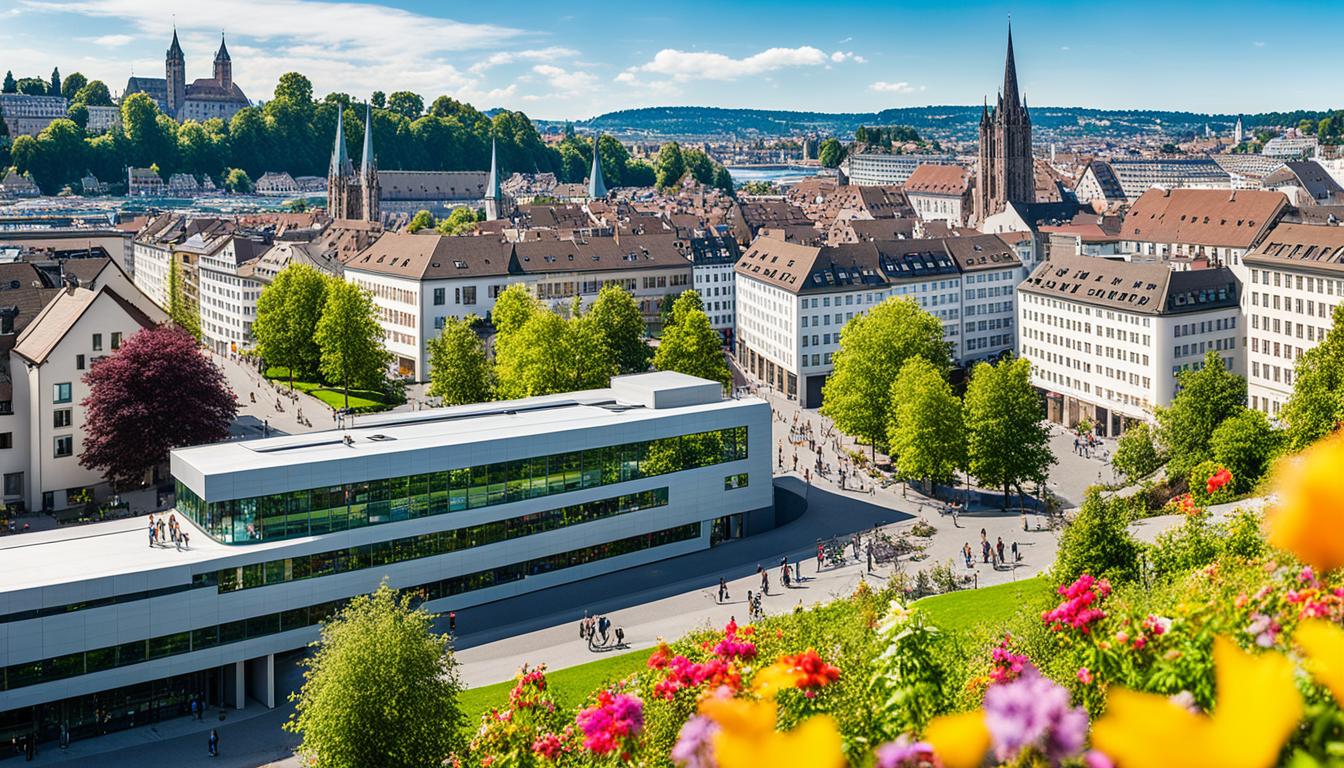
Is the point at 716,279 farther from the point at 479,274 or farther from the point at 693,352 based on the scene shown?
the point at 693,352

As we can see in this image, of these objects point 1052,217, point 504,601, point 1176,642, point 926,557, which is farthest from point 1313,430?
point 1052,217

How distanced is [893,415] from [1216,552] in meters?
42.1

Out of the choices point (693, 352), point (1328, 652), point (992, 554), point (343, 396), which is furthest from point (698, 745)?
point (343, 396)

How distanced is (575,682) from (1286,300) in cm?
6330

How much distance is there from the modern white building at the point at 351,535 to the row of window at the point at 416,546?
0.06 metres

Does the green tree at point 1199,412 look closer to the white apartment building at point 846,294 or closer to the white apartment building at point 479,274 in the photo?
the white apartment building at point 846,294

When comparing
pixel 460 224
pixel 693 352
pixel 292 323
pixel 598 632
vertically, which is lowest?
pixel 598 632

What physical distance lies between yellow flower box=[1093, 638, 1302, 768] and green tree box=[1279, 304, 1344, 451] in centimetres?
5814

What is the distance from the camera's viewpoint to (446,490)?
173 feet

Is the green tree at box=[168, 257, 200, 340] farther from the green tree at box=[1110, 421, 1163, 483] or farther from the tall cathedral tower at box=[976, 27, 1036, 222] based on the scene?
the tall cathedral tower at box=[976, 27, 1036, 222]

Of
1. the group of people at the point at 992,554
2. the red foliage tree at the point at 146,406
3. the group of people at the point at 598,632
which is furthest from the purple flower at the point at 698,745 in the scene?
the red foliage tree at the point at 146,406

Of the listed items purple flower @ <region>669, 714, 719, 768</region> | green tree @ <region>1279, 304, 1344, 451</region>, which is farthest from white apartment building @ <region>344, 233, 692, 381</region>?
purple flower @ <region>669, 714, 719, 768</region>

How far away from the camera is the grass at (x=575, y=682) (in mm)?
41375

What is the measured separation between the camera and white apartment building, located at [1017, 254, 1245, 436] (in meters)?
87.9
